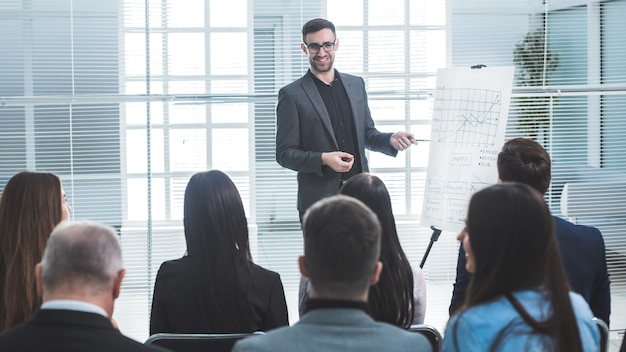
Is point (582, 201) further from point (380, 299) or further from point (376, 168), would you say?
point (380, 299)

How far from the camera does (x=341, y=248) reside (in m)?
1.68

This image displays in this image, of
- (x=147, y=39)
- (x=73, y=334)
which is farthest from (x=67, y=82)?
(x=73, y=334)

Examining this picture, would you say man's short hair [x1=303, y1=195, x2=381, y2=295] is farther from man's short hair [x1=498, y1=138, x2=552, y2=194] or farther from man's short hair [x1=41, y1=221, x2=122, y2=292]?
man's short hair [x1=498, y1=138, x2=552, y2=194]

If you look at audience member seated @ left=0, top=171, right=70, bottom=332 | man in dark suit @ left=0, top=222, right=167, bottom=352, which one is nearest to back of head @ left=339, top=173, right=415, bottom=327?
man in dark suit @ left=0, top=222, right=167, bottom=352

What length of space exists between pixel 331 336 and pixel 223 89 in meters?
3.23

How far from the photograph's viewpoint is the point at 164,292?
2.61 meters

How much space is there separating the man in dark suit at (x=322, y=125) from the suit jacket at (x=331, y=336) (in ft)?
7.71

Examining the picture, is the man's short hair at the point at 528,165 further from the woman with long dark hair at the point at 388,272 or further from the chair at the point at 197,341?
the chair at the point at 197,341

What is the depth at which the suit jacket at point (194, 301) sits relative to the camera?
2.58 m

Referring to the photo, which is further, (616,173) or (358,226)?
(616,173)

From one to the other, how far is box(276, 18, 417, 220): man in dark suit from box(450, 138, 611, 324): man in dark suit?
3.83 feet

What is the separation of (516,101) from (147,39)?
219 cm

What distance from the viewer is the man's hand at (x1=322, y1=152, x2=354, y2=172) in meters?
3.94

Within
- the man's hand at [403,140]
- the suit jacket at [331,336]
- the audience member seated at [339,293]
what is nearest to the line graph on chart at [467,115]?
the man's hand at [403,140]
